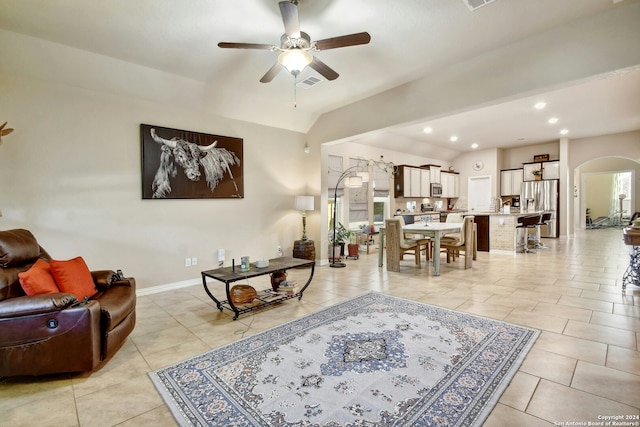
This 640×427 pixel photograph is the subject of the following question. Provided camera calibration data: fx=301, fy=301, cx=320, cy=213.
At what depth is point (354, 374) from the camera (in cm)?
215

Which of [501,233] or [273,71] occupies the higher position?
[273,71]

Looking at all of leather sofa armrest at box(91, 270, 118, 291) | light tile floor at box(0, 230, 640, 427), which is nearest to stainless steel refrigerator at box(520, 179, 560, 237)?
light tile floor at box(0, 230, 640, 427)

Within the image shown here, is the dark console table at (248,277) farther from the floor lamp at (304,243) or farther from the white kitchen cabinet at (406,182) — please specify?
the white kitchen cabinet at (406,182)

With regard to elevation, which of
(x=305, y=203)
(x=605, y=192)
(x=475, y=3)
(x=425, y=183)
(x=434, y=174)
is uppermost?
(x=475, y=3)

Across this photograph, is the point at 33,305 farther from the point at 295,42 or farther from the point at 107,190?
the point at 295,42

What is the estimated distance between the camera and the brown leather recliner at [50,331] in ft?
6.60

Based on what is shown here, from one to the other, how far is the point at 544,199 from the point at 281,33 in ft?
32.9

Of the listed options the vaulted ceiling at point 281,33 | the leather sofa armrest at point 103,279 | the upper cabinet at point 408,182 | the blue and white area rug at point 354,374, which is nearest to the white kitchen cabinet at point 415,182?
the upper cabinet at point 408,182

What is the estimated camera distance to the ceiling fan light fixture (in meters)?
2.64

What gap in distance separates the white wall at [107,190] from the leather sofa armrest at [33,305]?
74.9 inches

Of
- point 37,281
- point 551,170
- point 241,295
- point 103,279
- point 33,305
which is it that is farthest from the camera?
point 551,170

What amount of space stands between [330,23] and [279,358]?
3.11m

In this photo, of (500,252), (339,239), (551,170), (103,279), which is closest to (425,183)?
(500,252)

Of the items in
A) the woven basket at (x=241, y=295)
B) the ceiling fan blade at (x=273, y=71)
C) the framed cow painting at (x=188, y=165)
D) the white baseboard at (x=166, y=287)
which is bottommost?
the white baseboard at (x=166, y=287)
